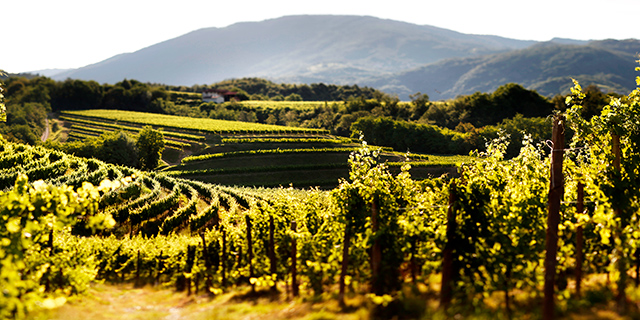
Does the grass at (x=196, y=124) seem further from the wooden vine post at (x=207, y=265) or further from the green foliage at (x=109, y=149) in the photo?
the wooden vine post at (x=207, y=265)

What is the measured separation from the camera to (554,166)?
9844mm

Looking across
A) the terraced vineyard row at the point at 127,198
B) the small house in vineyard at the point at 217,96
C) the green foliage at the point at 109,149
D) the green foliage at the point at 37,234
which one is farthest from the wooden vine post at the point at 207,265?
the small house in vineyard at the point at 217,96

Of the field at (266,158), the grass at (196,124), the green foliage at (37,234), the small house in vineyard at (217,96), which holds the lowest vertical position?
the field at (266,158)

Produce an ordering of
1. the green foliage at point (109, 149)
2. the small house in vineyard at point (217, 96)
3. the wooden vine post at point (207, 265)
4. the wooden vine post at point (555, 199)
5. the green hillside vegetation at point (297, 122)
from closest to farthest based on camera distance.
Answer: the wooden vine post at point (555, 199) < the wooden vine post at point (207, 265) < the green foliage at point (109, 149) < the green hillside vegetation at point (297, 122) < the small house in vineyard at point (217, 96)

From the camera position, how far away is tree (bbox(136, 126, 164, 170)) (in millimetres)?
72188

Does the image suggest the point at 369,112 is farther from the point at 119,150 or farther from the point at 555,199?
the point at 555,199

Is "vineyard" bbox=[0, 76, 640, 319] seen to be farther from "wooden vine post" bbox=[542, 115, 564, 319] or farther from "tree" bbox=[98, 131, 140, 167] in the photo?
"tree" bbox=[98, 131, 140, 167]

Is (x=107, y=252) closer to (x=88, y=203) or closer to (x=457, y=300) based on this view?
(x=88, y=203)

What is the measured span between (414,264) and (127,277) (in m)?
13.5

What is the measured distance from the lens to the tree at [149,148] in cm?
7219

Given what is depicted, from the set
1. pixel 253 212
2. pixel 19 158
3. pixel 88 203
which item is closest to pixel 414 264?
pixel 253 212

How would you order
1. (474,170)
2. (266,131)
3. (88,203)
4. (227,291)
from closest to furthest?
(88,203) < (227,291) < (474,170) < (266,131)

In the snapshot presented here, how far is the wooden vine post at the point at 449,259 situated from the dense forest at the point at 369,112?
2999 inches

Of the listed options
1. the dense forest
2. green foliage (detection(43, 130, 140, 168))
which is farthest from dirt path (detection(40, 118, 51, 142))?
green foliage (detection(43, 130, 140, 168))
